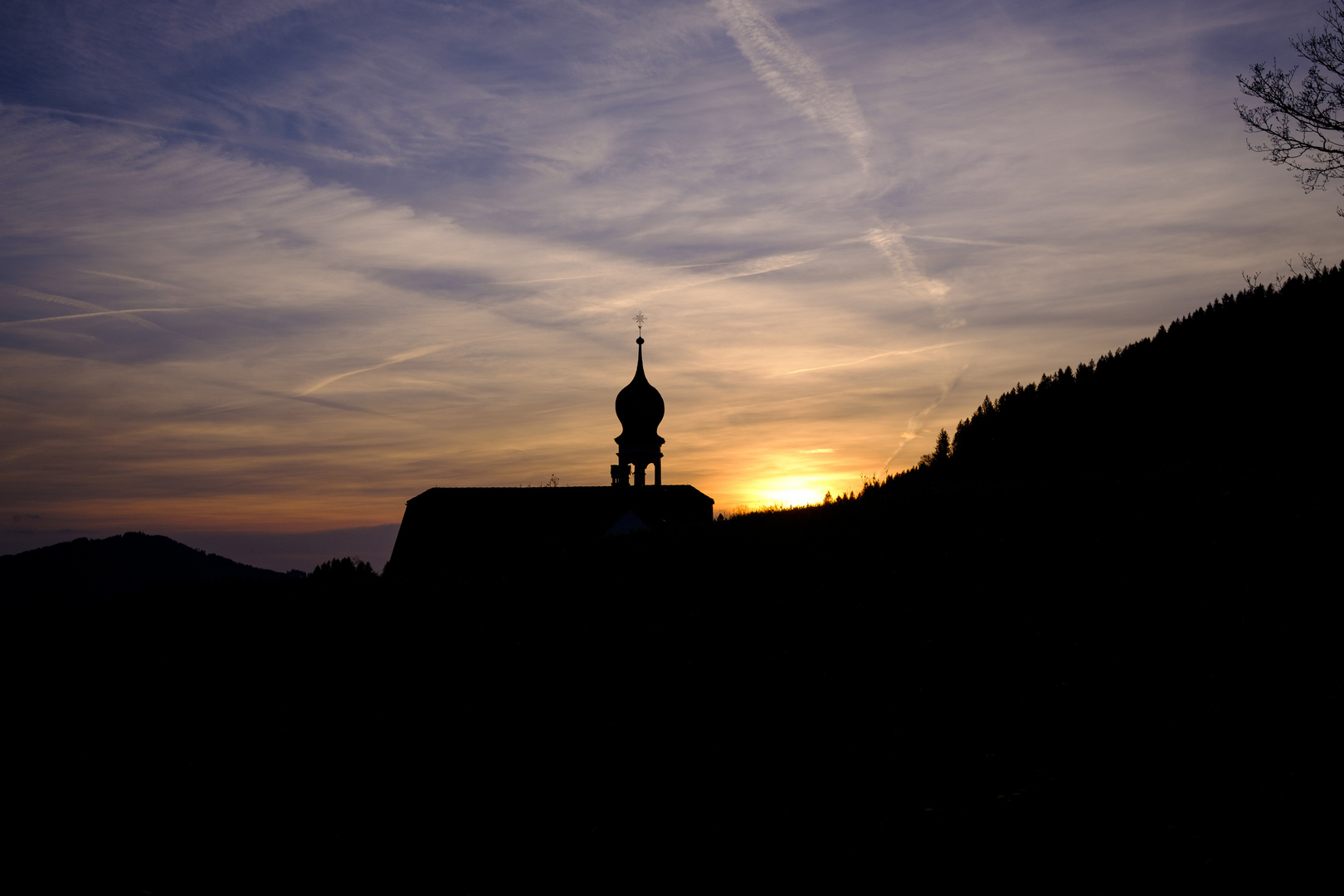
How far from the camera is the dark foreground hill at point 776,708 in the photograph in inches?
384

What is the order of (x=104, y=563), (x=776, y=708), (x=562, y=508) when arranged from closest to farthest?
(x=776, y=708) < (x=562, y=508) < (x=104, y=563)

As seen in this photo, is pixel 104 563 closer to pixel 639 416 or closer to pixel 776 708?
pixel 639 416

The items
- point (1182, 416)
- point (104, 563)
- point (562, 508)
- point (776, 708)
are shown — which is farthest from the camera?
point (104, 563)

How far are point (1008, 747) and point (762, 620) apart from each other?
249 inches

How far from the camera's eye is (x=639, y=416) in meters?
57.1

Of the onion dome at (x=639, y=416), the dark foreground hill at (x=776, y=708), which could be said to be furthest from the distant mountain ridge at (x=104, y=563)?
the dark foreground hill at (x=776, y=708)

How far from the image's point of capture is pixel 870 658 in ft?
50.0

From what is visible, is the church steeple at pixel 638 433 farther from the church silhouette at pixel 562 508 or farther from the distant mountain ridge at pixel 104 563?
the distant mountain ridge at pixel 104 563

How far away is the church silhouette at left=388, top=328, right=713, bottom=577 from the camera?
51.3m

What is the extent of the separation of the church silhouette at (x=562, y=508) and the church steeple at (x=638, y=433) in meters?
0.05

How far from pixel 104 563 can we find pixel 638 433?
77377mm

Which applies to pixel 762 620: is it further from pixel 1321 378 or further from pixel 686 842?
pixel 1321 378

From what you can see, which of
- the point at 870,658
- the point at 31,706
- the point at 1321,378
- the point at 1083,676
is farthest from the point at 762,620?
the point at 1321,378

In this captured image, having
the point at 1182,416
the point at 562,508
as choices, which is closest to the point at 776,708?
the point at 1182,416
